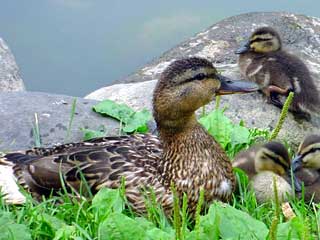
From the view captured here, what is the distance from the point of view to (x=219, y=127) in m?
5.42

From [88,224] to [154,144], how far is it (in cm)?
82

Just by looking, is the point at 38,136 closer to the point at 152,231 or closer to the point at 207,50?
the point at 152,231

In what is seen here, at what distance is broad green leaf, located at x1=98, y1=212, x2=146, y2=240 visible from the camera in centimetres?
344

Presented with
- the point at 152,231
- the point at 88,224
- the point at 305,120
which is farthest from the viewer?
the point at 305,120

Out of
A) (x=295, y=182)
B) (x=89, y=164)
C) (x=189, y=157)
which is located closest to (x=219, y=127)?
(x=295, y=182)

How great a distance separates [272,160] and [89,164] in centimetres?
100

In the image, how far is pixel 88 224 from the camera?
148 inches

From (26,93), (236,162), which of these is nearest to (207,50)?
(26,93)

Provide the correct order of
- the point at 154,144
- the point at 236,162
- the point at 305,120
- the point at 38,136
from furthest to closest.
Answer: the point at 305,120
the point at 38,136
the point at 236,162
the point at 154,144

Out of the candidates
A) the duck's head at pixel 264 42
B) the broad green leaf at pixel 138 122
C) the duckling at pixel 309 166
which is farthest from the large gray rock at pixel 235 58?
the duckling at pixel 309 166

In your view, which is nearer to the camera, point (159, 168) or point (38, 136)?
point (159, 168)

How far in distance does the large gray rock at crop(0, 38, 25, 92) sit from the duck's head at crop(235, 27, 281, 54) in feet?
7.41

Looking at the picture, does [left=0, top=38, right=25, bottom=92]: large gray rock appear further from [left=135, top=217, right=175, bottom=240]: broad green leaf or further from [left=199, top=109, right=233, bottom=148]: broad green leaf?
[left=135, top=217, right=175, bottom=240]: broad green leaf

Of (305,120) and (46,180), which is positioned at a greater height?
(46,180)
